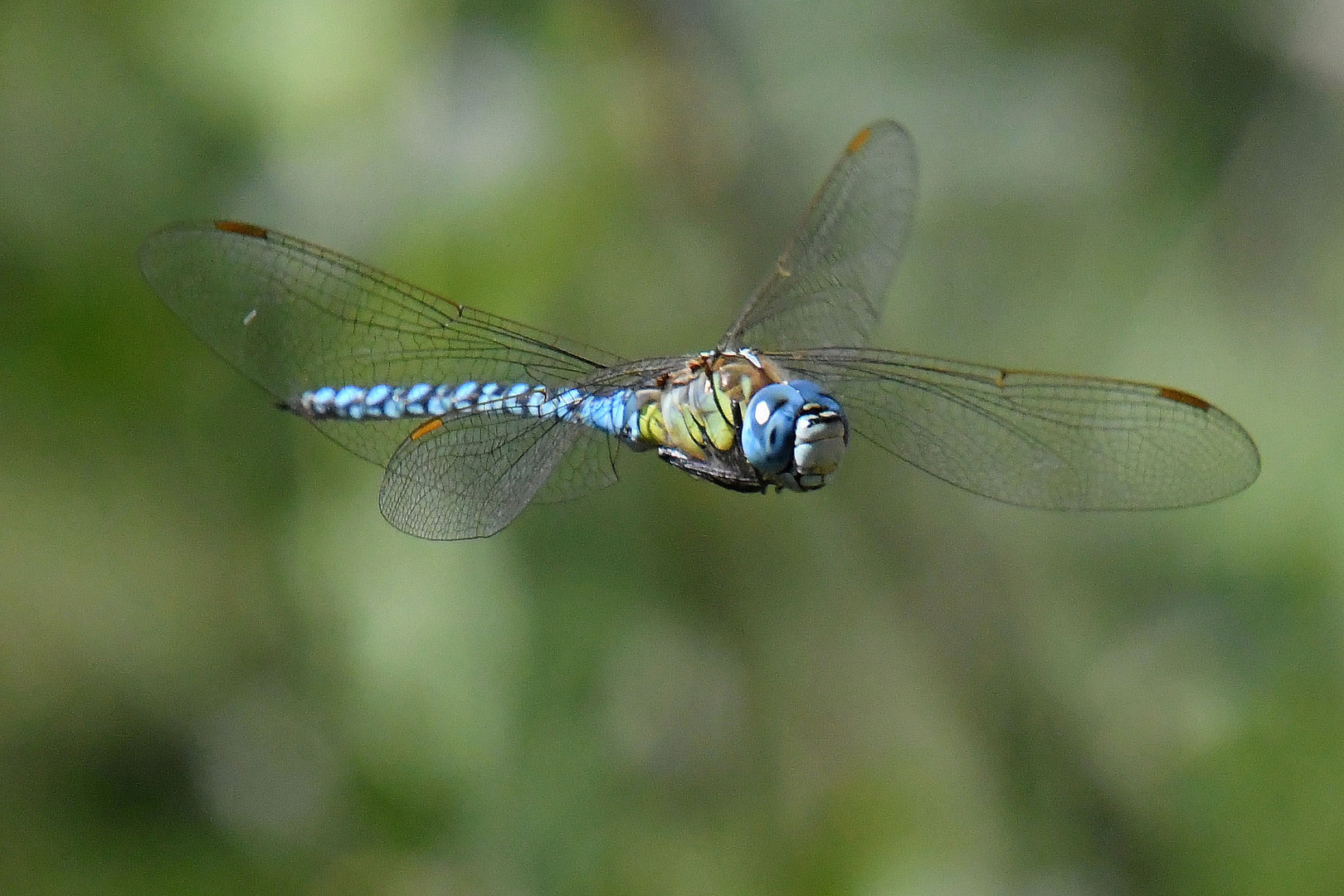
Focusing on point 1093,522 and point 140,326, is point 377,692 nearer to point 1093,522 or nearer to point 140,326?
point 140,326

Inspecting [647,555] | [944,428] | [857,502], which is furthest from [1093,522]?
[944,428]

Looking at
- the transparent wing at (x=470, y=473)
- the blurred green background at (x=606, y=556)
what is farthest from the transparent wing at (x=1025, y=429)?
the blurred green background at (x=606, y=556)

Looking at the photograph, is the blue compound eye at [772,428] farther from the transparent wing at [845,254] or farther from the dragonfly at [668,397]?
the transparent wing at [845,254]

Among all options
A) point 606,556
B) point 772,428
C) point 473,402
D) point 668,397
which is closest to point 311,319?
point 473,402

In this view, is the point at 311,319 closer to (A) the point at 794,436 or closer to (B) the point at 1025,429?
(A) the point at 794,436

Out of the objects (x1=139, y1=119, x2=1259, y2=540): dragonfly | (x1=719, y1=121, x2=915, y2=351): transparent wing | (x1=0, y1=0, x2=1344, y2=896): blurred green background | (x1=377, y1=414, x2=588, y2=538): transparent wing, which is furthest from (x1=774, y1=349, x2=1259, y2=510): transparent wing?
(x1=0, y1=0, x2=1344, y2=896): blurred green background
